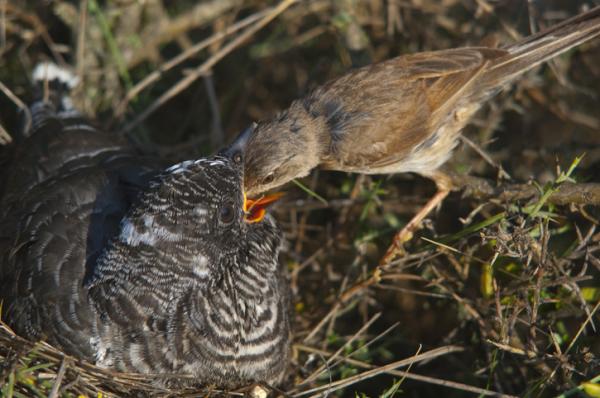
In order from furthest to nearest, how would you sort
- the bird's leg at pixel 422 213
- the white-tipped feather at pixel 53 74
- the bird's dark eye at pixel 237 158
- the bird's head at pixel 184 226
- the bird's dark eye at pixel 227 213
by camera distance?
the white-tipped feather at pixel 53 74 → the bird's leg at pixel 422 213 → the bird's dark eye at pixel 237 158 → the bird's dark eye at pixel 227 213 → the bird's head at pixel 184 226

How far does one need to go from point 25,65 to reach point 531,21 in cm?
391

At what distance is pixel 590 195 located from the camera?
3938 millimetres

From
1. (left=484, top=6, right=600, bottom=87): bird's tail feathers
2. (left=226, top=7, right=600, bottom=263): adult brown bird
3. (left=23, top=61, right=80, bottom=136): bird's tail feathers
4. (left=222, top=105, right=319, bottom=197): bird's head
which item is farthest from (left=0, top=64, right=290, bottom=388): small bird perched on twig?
(left=484, top=6, right=600, bottom=87): bird's tail feathers

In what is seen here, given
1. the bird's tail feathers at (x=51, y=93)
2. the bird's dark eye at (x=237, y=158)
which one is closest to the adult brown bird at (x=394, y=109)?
the bird's dark eye at (x=237, y=158)

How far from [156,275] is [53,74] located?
2431 mm

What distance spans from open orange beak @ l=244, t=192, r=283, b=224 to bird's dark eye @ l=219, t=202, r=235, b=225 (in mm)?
324

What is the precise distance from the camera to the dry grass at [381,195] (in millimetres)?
3803

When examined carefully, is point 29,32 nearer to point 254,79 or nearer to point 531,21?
point 254,79

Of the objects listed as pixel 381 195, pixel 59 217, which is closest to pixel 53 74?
pixel 59 217

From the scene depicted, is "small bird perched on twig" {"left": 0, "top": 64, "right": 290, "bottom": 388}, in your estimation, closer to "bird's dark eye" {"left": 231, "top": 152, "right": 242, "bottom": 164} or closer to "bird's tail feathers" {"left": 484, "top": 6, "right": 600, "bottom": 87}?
"bird's dark eye" {"left": 231, "top": 152, "right": 242, "bottom": 164}

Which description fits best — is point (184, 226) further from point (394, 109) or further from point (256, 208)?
point (394, 109)

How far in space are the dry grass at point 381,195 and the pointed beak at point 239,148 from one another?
90 centimetres

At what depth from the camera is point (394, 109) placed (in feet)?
14.6

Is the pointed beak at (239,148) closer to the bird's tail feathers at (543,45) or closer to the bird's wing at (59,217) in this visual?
the bird's wing at (59,217)
